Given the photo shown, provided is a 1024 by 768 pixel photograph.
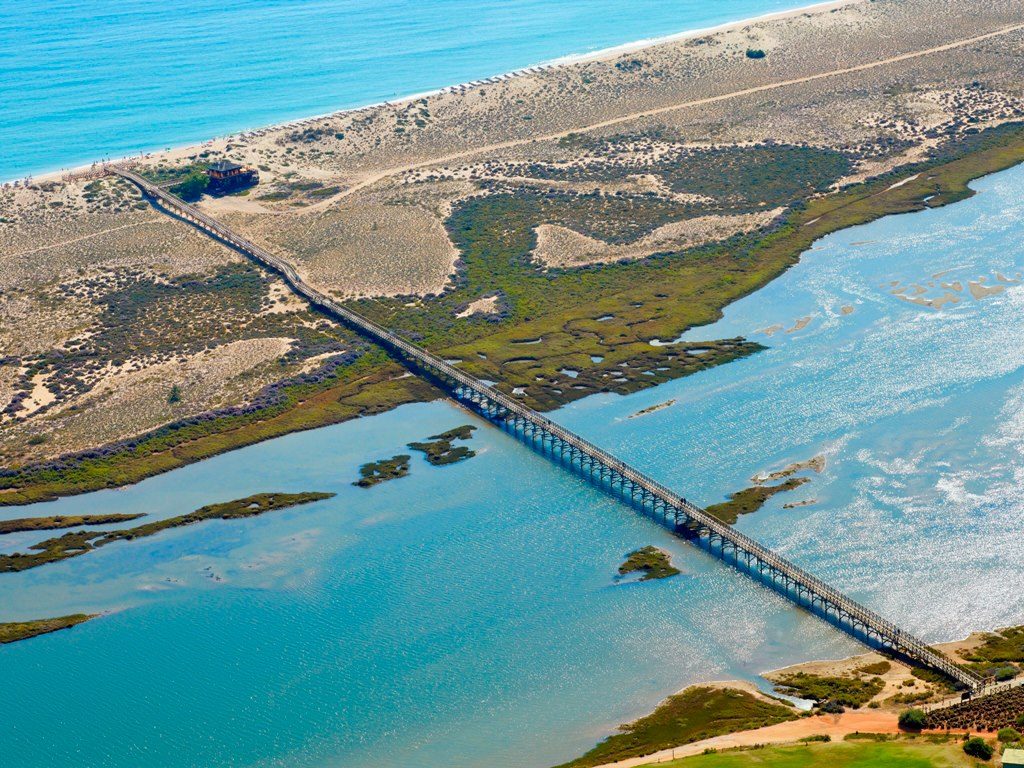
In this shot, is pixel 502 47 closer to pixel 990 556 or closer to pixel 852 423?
pixel 852 423

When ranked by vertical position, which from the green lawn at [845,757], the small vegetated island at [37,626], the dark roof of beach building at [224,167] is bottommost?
the green lawn at [845,757]

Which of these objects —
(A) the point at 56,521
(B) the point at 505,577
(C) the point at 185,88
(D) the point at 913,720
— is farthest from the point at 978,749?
(C) the point at 185,88

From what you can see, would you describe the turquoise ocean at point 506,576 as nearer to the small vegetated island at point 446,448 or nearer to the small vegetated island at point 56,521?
the small vegetated island at point 446,448

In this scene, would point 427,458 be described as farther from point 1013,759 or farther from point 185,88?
point 185,88

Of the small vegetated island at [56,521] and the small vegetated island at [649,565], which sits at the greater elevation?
the small vegetated island at [56,521]

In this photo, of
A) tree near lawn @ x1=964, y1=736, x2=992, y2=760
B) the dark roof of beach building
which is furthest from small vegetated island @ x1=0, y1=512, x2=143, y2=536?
the dark roof of beach building

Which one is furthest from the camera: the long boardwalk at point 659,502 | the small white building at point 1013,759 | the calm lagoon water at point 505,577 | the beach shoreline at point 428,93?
the beach shoreline at point 428,93

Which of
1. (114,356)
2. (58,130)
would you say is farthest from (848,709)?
(58,130)

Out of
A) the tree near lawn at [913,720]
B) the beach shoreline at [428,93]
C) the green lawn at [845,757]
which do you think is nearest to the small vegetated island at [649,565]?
the green lawn at [845,757]
